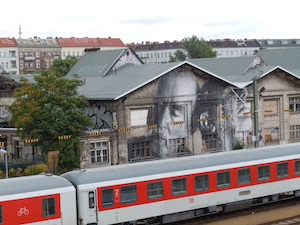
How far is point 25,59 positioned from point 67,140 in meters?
105

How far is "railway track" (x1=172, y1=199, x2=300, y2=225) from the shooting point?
79.1ft

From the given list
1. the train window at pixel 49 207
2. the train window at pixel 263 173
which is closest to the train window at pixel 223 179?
the train window at pixel 263 173

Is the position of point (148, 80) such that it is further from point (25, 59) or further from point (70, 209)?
point (25, 59)

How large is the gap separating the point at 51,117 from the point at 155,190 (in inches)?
510

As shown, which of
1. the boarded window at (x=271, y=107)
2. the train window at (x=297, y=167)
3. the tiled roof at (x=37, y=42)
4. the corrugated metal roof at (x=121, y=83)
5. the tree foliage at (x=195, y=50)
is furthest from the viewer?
the tiled roof at (x=37, y=42)

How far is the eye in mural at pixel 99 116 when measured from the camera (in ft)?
125

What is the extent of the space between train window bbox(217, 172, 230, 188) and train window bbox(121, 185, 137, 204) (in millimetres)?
4218

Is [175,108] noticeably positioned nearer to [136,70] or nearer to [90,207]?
[136,70]

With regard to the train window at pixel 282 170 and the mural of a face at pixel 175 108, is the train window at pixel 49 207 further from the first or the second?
the mural of a face at pixel 175 108

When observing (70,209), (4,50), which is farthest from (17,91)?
(4,50)

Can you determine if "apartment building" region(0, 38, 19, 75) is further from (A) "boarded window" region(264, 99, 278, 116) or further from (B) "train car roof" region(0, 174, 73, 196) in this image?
(B) "train car roof" region(0, 174, 73, 196)

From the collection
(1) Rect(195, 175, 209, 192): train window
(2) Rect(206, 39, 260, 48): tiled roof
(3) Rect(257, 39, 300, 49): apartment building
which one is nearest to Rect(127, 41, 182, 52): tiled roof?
(2) Rect(206, 39, 260, 48): tiled roof

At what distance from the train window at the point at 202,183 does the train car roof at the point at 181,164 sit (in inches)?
16.5

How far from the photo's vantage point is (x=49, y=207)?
2020 cm
